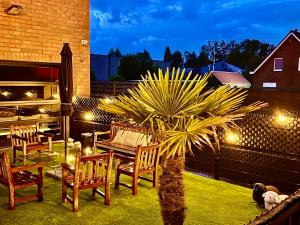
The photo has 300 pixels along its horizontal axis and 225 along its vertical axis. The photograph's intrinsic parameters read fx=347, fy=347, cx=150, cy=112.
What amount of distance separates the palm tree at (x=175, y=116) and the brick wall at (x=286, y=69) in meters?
28.8

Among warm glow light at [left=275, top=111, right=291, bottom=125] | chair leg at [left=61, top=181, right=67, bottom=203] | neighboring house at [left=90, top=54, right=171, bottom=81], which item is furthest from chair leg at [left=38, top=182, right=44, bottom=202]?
neighboring house at [left=90, top=54, right=171, bottom=81]

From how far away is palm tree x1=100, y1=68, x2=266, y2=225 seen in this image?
271cm

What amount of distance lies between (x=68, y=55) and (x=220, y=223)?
407cm

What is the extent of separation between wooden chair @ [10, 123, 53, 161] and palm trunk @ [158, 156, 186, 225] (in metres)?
4.83

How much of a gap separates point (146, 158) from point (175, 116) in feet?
10.1

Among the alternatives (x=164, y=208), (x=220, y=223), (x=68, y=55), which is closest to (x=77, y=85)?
(x=68, y=55)

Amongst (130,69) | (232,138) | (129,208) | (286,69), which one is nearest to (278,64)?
(286,69)

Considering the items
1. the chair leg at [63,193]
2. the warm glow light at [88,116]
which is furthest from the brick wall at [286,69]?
the chair leg at [63,193]

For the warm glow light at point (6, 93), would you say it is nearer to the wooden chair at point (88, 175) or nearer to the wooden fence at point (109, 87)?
the wooden fence at point (109, 87)

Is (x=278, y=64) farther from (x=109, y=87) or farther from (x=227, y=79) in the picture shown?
(x=109, y=87)

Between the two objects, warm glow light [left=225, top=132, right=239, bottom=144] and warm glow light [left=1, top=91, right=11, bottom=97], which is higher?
warm glow light [left=1, top=91, right=11, bottom=97]

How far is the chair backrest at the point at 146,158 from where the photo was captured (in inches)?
219

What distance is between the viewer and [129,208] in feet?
16.8

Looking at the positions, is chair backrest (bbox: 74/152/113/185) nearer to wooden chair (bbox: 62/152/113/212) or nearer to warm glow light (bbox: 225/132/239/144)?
wooden chair (bbox: 62/152/113/212)
